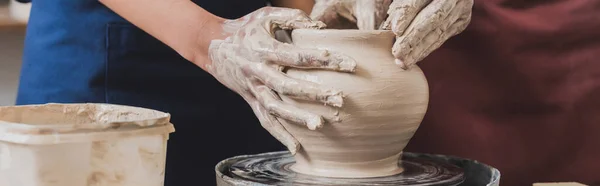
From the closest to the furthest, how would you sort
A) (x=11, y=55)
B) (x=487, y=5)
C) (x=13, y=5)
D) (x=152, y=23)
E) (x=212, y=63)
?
(x=212, y=63), (x=152, y=23), (x=487, y=5), (x=13, y=5), (x=11, y=55)

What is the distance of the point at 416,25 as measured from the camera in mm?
1026

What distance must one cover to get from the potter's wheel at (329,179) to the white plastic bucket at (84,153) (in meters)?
0.20

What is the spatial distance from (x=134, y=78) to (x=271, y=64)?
57cm

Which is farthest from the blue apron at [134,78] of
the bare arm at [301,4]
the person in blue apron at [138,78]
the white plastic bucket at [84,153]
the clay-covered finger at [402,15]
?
the white plastic bucket at [84,153]

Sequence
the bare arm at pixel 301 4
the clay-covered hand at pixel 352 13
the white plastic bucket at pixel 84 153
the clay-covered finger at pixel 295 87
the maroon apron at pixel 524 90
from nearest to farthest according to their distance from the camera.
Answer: the white plastic bucket at pixel 84 153
the clay-covered finger at pixel 295 87
the clay-covered hand at pixel 352 13
the maroon apron at pixel 524 90
the bare arm at pixel 301 4

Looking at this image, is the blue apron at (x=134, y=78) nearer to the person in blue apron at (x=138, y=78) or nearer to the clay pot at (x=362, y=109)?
the person in blue apron at (x=138, y=78)

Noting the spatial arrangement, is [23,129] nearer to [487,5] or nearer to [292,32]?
[292,32]

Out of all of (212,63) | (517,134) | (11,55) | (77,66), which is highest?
(212,63)

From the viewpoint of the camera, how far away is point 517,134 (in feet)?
4.82

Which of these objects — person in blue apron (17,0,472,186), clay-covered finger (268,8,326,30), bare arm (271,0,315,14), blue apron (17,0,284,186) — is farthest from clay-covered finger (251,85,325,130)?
bare arm (271,0,315,14)

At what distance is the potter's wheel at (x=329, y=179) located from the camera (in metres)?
0.98

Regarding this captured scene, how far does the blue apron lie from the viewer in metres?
1.45

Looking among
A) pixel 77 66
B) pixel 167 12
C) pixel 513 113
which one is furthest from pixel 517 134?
pixel 77 66

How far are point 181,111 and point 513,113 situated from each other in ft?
2.42
